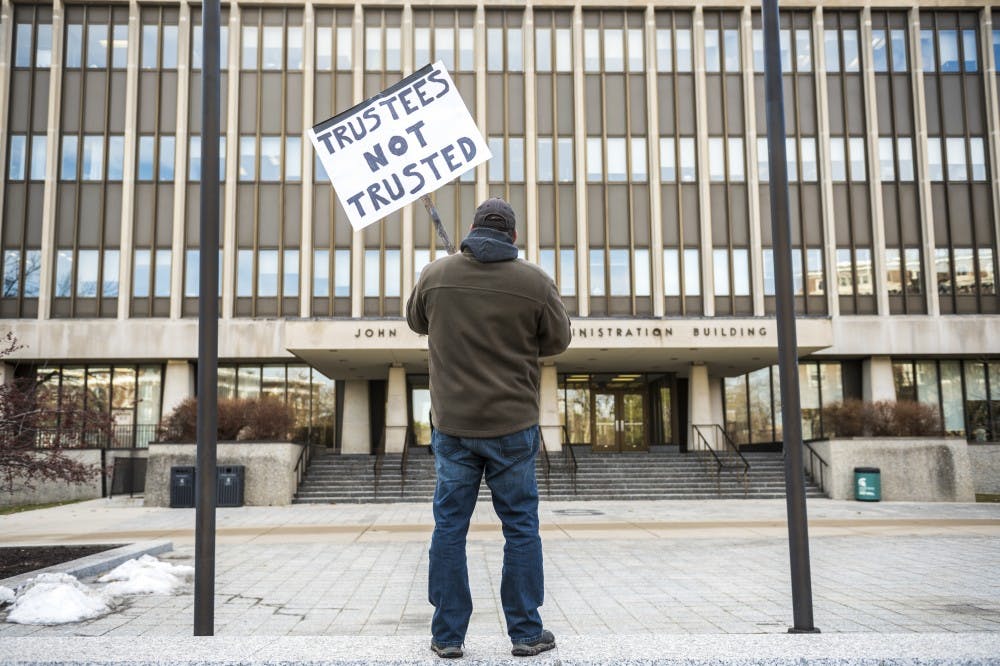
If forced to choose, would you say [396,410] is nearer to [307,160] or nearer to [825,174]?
[307,160]

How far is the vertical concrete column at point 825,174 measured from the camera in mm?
32906

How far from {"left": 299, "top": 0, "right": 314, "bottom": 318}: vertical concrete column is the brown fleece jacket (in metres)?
28.8

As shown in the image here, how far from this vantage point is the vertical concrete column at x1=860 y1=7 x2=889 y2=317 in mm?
32906

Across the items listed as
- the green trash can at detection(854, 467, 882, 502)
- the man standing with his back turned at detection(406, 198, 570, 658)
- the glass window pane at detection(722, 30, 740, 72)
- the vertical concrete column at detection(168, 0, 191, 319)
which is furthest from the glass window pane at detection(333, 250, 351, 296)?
the man standing with his back turned at detection(406, 198, 570, 658)

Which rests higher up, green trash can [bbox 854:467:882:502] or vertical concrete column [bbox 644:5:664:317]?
vertical concrete column [bbox 644:5:664:317]

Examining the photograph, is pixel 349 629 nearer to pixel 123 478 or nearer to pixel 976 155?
pixel 123 478

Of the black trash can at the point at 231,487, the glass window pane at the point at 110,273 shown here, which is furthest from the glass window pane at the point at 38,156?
the black trash can at the point at 231,487

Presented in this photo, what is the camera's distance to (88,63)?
33.4 metres

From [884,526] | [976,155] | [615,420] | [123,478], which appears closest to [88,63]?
[123,478]

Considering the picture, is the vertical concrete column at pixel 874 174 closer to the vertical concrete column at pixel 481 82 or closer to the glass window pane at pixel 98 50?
the vertical concrete column at pixel 481 82

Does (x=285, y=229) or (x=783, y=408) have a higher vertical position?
(x=285, y=229)

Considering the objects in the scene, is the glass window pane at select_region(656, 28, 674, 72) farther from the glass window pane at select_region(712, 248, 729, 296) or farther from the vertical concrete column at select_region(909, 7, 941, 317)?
the vertical concrete column at select_region(909, 7, 941, 317)

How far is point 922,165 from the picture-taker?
109ft

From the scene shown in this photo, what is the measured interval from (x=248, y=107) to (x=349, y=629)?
3069 cm
